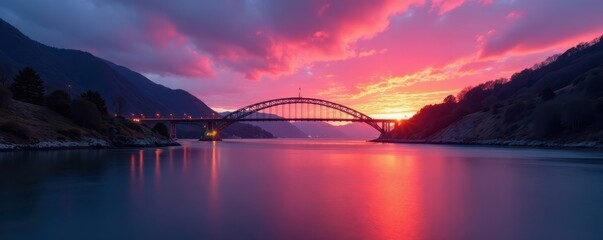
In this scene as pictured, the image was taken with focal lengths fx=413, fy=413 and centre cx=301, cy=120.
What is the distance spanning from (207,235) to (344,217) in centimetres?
404

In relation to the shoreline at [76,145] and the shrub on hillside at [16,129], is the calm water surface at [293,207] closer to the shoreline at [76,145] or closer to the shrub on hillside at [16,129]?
the shoreline at [76,145]

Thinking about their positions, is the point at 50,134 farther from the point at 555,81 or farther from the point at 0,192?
the point at 555,81

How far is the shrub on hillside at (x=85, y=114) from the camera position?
57.8 metres

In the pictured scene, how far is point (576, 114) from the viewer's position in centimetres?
6281

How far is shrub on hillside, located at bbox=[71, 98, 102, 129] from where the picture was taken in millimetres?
57781

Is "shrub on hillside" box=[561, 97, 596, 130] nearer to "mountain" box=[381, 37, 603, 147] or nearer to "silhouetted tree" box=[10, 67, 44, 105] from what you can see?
"mountain" box=[381, 37, 603, 147]

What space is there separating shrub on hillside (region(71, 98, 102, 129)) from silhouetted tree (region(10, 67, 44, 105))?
Answer: 20.7ft

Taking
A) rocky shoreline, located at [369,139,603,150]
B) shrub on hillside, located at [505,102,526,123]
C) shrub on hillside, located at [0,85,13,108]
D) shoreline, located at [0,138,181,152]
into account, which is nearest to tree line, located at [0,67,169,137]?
shoreline, located at [0,138,181,152]

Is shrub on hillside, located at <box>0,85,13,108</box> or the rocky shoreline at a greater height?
shrub on hillside, located at <box>0,85,13,108</box>

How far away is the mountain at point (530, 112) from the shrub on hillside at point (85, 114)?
69.3 metres

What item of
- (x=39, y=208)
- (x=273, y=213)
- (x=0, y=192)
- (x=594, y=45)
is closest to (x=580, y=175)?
(x=273, y=213)

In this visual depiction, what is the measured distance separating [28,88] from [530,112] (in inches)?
3467

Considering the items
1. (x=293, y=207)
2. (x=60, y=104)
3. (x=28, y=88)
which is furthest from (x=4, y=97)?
(x=293, y=207)

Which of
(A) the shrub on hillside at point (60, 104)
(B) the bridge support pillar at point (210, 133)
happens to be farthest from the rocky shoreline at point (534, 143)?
(A) the shrub on hillside at point (60, 104)
